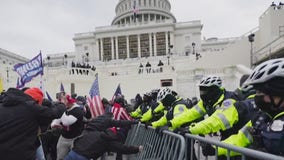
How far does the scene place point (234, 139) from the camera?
2.79 metres

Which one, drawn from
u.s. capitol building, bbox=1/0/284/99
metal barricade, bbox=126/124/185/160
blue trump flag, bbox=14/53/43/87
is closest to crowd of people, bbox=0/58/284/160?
metal barricade, bbox=126/124/185/160

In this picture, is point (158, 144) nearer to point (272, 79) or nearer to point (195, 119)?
point (195, 119)

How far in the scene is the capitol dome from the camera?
84.9 metres

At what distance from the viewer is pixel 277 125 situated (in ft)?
7.80

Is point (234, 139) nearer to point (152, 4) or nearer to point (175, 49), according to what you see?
point (175, 49)

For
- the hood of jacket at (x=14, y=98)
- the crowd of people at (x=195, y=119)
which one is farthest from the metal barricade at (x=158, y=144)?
the hood of jacket at (x=14, y=98)

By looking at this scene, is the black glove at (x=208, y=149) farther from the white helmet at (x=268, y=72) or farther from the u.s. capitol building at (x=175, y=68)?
the u.s. capitol building at (x=175, y=68)

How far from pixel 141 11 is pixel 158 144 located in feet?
269

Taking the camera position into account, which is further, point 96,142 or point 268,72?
point 96,142

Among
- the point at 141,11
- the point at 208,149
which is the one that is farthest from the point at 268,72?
the point at 141,11

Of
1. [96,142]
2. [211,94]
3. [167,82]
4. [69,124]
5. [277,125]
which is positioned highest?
[211,94]

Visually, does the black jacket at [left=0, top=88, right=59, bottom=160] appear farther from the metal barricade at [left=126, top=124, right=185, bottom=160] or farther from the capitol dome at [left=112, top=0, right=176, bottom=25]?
the capitol dome at [left=112, top=0, right=176, bottom=25]

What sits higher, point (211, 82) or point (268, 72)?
point (268, 72)

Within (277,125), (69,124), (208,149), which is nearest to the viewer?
(277,125)
